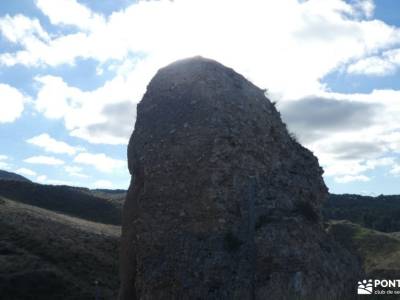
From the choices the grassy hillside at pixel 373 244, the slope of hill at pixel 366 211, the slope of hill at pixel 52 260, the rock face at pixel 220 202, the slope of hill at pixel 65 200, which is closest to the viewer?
the rock face at pixel 220 202

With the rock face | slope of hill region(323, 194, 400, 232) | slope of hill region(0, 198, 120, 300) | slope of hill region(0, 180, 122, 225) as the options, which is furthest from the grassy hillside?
the rock face

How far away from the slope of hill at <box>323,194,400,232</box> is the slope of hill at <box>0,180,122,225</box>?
3274cm

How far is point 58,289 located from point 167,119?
20.2m

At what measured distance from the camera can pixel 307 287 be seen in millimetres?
10742

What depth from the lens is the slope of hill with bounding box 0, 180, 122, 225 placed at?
72562mm

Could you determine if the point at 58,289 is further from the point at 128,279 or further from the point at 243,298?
the point at 243,298

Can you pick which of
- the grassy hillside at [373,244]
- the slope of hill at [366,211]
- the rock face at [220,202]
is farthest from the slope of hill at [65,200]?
the rock face at [220,202]

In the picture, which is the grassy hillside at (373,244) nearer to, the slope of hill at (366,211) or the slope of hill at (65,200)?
the slope of hill at (366,211)

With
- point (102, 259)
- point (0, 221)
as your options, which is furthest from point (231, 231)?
point (0, 221)

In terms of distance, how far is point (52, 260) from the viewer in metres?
34.8

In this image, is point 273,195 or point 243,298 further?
point 273,195

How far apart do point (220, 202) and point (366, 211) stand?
98946 mm

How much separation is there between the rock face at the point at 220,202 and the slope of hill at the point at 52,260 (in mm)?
12993

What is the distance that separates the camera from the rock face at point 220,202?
1086 centimetres
